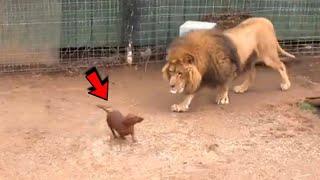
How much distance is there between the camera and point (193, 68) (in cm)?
645

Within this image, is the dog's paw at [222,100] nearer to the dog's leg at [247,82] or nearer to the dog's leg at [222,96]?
the dog's leg at [222,96]

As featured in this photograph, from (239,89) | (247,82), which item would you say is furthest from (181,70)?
(247,82)

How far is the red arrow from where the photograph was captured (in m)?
7.11

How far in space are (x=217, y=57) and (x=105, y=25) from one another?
6.79 feet

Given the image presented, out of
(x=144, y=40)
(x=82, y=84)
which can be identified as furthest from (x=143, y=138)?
(x=144, y=40)

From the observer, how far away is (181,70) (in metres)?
6.42

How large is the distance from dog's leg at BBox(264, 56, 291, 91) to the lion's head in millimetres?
1259

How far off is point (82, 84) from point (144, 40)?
3.73 feet

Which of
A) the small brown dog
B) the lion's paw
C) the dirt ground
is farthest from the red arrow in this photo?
the small brown dog

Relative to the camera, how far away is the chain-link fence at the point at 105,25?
25.7 feet

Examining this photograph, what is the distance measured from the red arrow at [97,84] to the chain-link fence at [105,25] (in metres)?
0.26

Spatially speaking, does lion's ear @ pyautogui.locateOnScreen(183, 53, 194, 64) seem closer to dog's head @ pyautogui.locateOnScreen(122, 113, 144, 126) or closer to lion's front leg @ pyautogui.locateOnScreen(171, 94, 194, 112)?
lion's front leg @ pyautogui.locateOnScreen(171, 94, 194, 112)

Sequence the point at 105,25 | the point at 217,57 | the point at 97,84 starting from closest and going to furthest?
the point at 217,57, the point at 97,84, the point at 105,25

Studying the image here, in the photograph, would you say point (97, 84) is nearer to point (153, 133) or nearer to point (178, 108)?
point (178, 108)
